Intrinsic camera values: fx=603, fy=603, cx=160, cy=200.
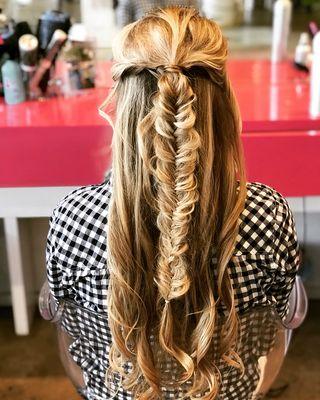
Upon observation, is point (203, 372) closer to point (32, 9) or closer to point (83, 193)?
point (83, 193)

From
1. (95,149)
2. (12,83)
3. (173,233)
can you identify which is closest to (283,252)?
(173,233)

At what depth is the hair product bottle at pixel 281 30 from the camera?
2246 millimetres

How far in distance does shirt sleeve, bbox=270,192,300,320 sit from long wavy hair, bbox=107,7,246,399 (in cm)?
9

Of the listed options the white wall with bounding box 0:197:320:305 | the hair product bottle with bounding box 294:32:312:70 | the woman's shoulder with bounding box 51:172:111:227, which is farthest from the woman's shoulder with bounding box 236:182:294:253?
the hair product bottle with bounding box 294:32:312:70

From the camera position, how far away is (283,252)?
1.00 meters

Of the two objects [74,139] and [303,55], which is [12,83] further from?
[303,55]

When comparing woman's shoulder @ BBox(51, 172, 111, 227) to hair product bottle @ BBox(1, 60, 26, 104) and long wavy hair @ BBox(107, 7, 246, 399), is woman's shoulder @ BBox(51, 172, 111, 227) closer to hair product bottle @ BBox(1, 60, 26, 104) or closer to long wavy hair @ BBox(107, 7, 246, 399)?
long wavy hair @ BBox(107, 7, 246, 399)

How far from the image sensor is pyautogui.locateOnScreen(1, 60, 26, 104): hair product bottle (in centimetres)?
179

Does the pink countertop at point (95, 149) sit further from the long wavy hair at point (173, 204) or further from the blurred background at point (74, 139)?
the long wavy hair at point (173, 204)

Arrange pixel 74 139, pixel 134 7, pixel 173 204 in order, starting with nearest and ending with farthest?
pixel 173 204, pixel 74 139, pixel 134 7

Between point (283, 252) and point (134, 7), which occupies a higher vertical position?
point (134, 7)

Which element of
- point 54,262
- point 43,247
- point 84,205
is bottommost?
point 43,247

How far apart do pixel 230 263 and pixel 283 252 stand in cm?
10

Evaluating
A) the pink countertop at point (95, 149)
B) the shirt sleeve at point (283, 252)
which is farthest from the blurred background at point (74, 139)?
the shirt sleeve at point (283, 252)
